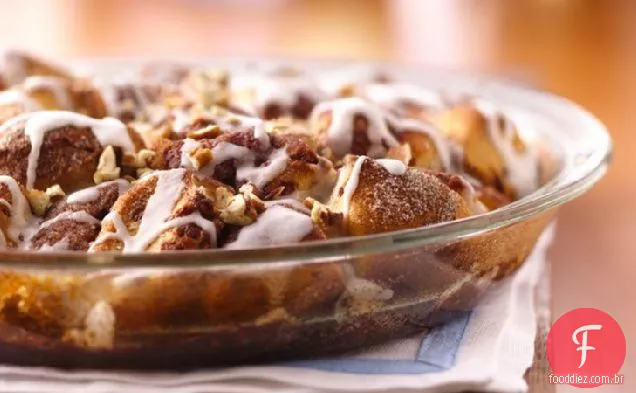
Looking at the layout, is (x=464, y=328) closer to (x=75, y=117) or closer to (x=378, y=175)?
(x=378, y=175)

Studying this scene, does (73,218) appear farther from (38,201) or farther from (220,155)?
(220,155)

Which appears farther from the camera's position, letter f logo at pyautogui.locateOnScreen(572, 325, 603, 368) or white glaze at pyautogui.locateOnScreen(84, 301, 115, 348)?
letter f logo at pyautogui.locateOnScreen(572, 325, 603, 368)

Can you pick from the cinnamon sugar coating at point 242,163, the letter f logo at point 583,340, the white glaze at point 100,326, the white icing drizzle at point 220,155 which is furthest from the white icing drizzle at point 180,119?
the letter f logo at point 583,340

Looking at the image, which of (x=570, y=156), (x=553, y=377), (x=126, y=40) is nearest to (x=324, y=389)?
(x=553, y=377)

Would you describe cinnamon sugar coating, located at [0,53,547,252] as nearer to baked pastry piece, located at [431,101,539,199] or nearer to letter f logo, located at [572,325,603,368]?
baked pastry piece, located at [431,101,539,199]

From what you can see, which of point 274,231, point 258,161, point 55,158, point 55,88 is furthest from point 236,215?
point 55,88

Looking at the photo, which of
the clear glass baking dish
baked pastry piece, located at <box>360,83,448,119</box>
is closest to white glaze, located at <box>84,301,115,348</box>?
the clear glass baking dish

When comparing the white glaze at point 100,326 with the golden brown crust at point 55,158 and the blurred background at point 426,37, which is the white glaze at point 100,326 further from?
the blurred background at point 426,37
